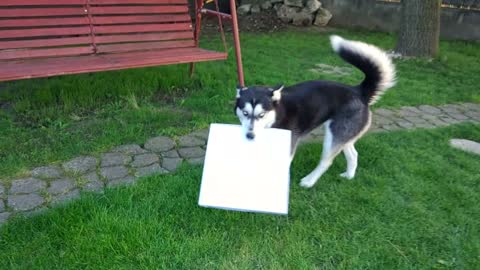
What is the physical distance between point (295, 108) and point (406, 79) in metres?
3.66

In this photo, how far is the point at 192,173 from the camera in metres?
3.15

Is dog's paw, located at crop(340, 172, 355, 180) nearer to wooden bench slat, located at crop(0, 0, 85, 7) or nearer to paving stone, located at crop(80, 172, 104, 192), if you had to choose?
paving stone, located at crop(80, 172, 104, 192)

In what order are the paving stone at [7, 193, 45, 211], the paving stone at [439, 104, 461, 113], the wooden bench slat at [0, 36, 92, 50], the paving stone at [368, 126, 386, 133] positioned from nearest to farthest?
the paving stone at [7, 193, 45, 211] → the wooden bench slat at [0, 36, 92, 50] → the paving stone at [368, 126, 386, 133] → the paving stone at [439, 104, 461, 113]

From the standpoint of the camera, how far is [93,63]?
394cm

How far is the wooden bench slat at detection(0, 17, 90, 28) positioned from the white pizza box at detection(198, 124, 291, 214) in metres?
Result: 2.55

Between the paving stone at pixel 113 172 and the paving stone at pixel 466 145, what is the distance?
296 centimetres

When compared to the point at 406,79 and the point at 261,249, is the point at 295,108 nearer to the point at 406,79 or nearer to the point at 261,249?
the point at 261,249

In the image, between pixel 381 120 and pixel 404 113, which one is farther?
pixel 404 113

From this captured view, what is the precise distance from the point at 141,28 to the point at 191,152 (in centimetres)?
196

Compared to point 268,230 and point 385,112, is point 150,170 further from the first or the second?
point 385,112

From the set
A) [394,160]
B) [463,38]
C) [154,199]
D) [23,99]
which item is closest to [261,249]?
[154,199]

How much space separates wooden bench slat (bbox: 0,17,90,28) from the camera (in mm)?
3994

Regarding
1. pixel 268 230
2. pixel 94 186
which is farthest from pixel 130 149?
pixel 268 230

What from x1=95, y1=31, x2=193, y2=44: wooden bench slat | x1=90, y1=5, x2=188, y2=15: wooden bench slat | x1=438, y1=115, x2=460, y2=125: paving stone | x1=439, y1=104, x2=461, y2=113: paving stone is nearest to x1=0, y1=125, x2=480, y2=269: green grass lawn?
x1=438, y1=115, x2=460, y2=125: paving stone
